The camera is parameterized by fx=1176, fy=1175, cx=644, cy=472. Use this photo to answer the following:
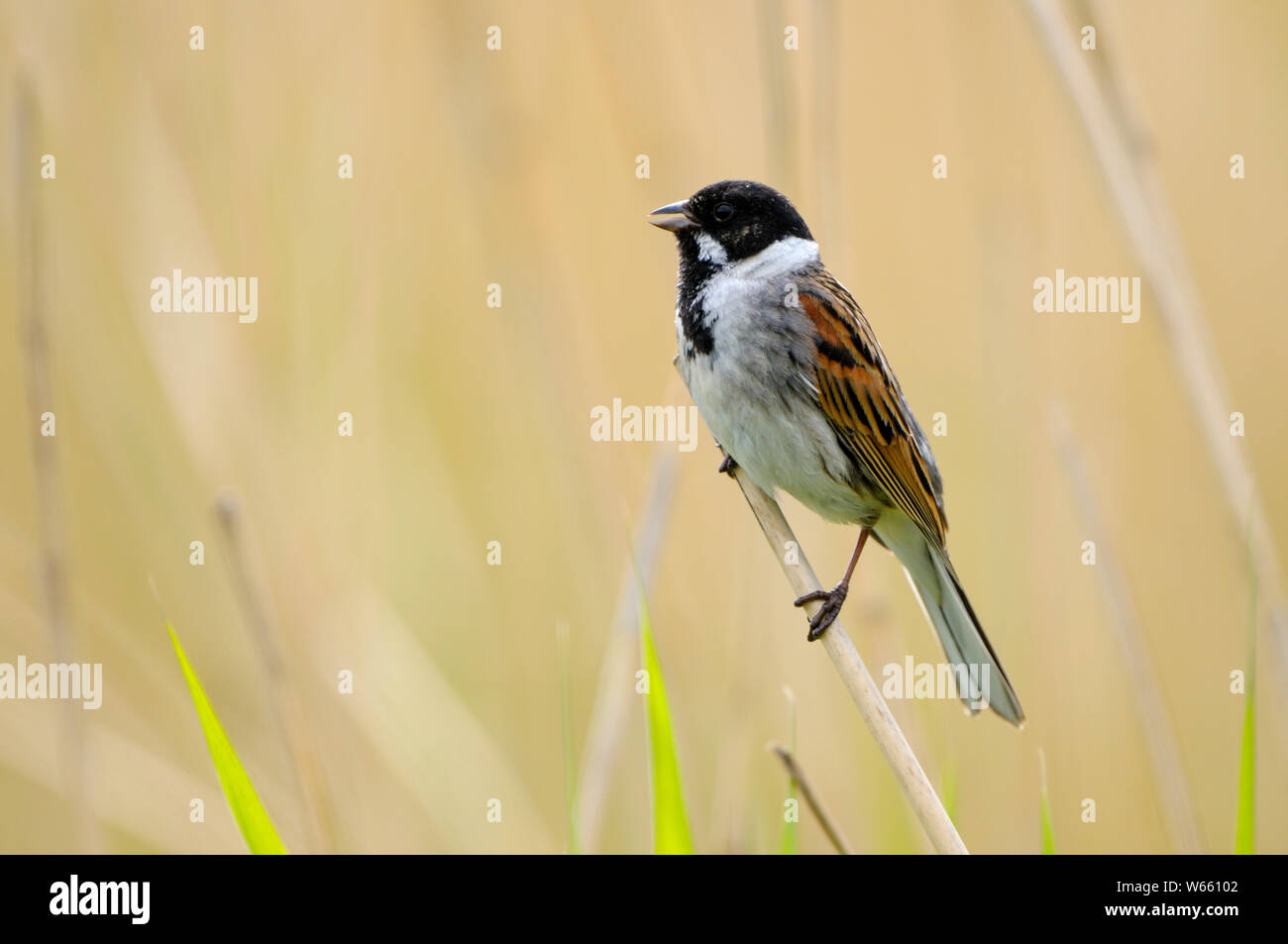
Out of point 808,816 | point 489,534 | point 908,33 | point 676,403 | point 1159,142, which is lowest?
point 808,816

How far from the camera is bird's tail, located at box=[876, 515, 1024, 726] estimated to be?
9.10ft

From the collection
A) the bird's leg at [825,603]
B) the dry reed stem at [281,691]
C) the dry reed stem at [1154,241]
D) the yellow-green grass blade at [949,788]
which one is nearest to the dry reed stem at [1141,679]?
the dry reed stem at [1154,241]

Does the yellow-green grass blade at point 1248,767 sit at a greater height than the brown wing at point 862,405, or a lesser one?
lesser

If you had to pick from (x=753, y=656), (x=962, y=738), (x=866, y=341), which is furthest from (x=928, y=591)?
(x=962, y=738)

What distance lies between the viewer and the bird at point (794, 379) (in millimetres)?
2955

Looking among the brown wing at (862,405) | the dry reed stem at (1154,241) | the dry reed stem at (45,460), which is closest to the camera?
the dry reed stem at (45,460)

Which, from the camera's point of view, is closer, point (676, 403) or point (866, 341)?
point (866, 341)

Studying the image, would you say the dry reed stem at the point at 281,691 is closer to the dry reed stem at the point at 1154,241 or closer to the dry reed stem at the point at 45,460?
the dry reed stem at the point at 45,460

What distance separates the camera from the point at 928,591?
314cm

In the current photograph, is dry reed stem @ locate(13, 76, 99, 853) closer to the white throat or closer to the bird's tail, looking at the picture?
the white throat

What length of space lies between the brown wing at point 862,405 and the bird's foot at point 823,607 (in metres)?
0.38
